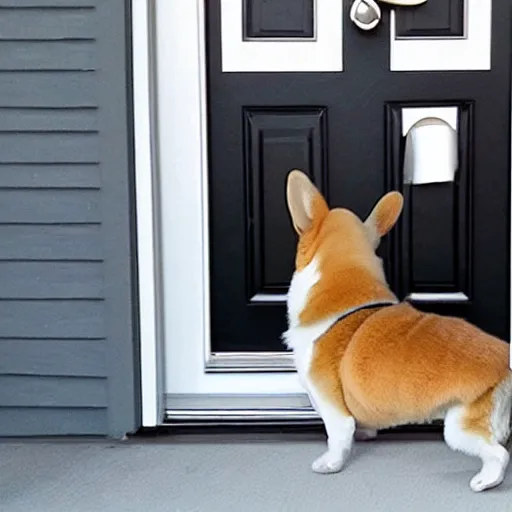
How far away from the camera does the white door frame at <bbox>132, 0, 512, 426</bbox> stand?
2604mm

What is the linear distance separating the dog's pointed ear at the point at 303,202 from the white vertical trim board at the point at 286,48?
490 millimetres

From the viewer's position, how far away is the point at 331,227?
2.36 m

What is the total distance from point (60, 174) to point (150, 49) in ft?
1.46

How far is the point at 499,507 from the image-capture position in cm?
213

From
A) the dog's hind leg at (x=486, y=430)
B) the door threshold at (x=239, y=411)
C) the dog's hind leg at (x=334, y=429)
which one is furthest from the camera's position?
the door threshold at (x=239, y=411)

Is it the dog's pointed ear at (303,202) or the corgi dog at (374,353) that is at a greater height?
the dog's pointed ear at (303,202)

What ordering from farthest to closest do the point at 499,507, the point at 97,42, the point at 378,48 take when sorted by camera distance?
the point at 378,48, the point at 97,42, the point at 499,507

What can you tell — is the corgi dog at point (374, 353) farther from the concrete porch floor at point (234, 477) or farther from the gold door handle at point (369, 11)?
the gold door handle at point (369, 11)

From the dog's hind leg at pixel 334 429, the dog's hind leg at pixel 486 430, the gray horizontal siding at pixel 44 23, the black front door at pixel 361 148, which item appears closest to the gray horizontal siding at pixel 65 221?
the gray horizontal siding at pixel 44 23

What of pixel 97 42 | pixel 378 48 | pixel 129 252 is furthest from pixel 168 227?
pixel 378 48

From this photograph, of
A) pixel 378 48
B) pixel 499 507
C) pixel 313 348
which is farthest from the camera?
pixel 378 48

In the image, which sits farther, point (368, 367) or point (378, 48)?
point (378, 48)

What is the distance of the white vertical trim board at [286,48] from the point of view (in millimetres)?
2668

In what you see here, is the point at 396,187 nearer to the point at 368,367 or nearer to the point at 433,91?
the point at 433,91
